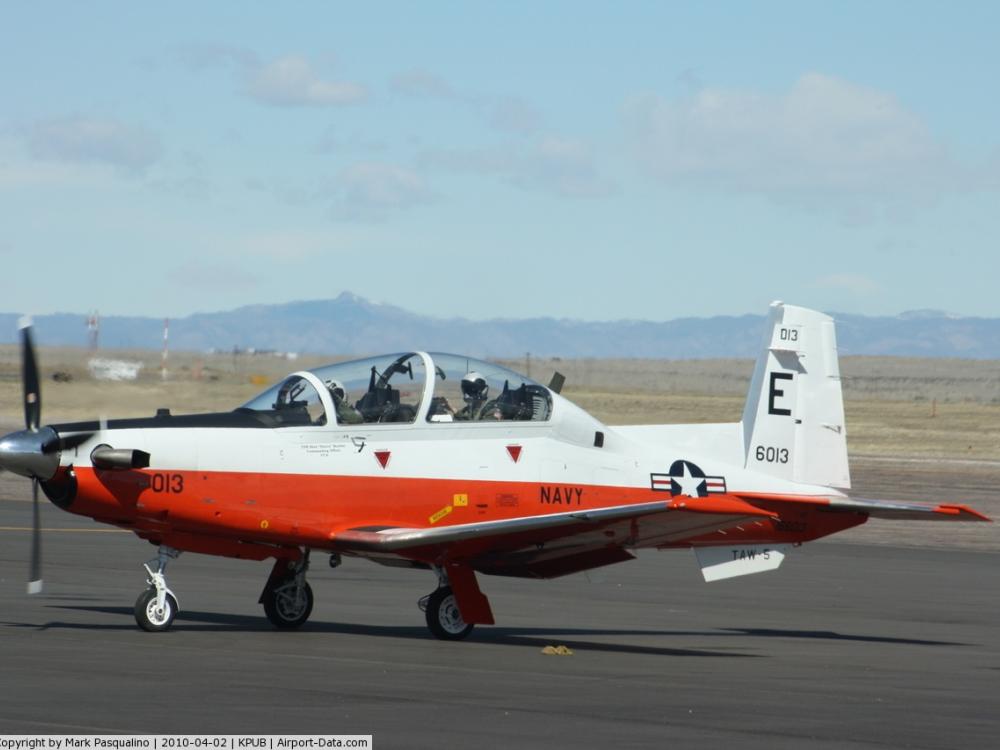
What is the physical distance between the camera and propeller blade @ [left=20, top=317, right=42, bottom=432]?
13.5 m

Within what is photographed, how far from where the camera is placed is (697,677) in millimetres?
Answer: 12133

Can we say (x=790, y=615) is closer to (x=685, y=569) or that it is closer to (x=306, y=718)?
(x=685, y=569)

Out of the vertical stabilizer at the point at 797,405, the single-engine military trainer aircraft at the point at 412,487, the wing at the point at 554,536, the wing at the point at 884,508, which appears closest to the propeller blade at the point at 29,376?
the single-engine military trainer aircraft at the point at 412,487

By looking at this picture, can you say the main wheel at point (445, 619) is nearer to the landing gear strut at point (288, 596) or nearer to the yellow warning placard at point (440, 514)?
the yellow warning placard at point (440, 514)

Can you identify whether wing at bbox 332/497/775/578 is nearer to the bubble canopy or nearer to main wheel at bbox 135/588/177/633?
the bubble canopy

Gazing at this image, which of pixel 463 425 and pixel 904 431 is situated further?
pixel 904 431

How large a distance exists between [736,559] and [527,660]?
334 cm

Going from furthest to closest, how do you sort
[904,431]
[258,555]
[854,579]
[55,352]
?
[904,431]
[55,352]
[854,579]
[258,555]

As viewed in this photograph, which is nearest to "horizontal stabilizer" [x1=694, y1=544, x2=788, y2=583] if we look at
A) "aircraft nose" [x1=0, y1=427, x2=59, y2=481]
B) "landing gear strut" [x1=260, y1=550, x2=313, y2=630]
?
"landing gear strut" [x1=260, y1=550, x2=313, y2=630]

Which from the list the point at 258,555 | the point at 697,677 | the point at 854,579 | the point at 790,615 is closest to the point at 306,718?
the point at 697,677

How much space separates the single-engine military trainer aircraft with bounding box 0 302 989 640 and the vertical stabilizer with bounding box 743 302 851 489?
62cm

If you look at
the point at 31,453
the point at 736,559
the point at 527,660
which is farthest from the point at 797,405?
the point at 31,453

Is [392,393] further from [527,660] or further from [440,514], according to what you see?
[527,660]

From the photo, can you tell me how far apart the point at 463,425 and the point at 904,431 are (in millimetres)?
46020
